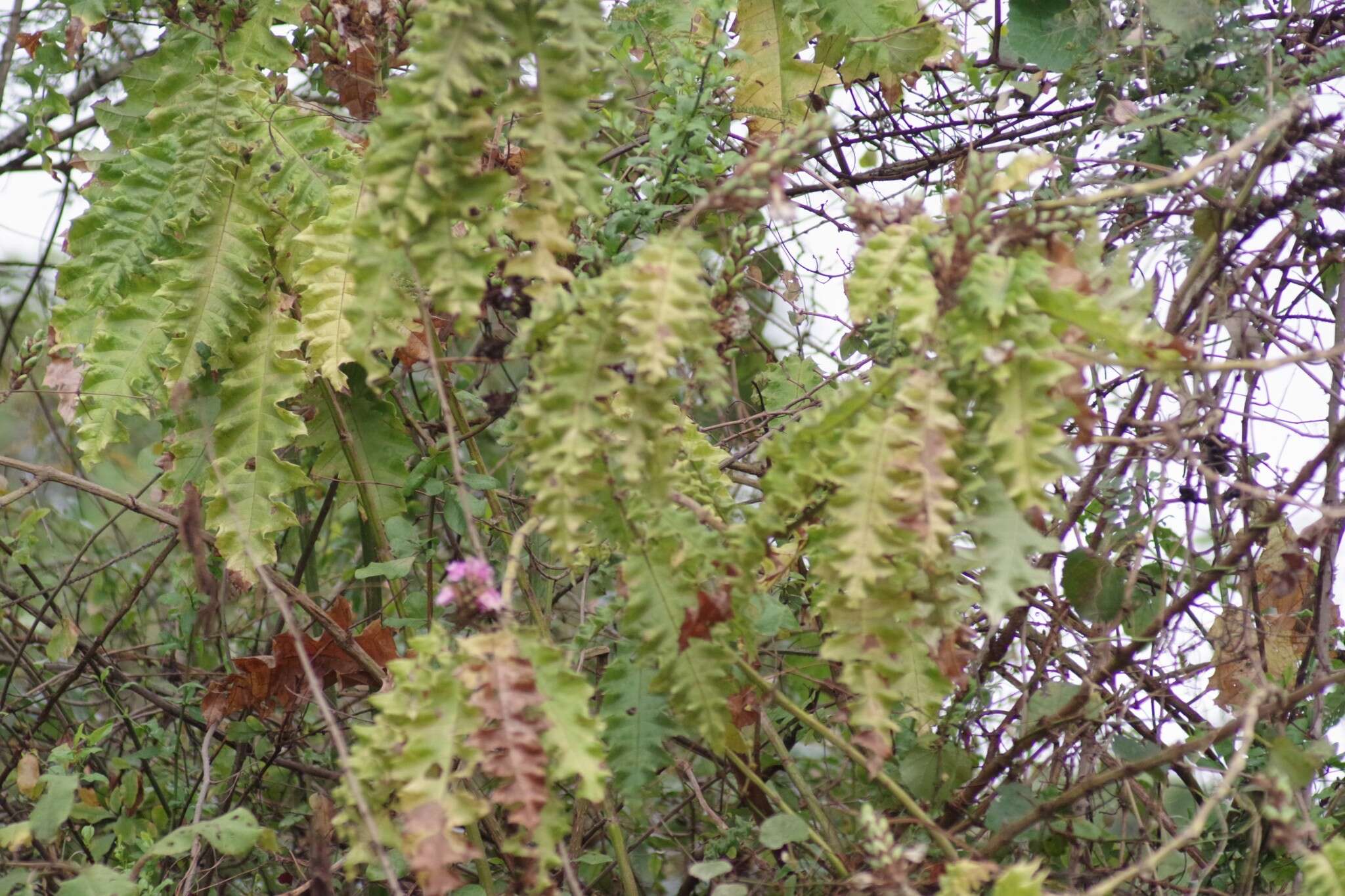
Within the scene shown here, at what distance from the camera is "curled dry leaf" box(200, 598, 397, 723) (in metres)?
1.80

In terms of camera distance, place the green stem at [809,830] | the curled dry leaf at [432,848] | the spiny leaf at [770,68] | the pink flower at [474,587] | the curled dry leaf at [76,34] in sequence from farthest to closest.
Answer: the spiny leaf at [770,68] → the curled dry leaf at [76,34] → the green stem at [809,830] → the pink flower at [474,587] → the curled dry leaf at [432,848]

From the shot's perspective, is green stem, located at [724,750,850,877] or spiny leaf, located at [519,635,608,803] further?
green stem, located at [724,750,850,877]

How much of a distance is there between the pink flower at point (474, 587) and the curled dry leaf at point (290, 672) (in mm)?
644

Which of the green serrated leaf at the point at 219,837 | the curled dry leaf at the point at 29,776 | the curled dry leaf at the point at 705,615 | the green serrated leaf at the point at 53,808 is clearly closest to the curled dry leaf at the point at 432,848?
Answer: the curled dry leaf at the point at 705,615

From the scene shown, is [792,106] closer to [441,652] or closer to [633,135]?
[633,135]

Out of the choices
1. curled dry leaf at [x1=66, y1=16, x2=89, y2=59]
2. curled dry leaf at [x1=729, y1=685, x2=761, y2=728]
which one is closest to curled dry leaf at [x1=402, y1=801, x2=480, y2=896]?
curled dry leaf at [x1=729, y1=685, x2=761, y2=728]

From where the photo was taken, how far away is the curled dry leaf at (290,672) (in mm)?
1800

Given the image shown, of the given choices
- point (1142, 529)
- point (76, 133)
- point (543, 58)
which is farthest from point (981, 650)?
point (76, 133)

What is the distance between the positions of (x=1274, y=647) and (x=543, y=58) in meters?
1.39

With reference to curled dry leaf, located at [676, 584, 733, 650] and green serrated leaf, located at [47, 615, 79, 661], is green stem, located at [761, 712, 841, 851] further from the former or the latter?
green serrated leaf, located at [47, 615, 79, 661]

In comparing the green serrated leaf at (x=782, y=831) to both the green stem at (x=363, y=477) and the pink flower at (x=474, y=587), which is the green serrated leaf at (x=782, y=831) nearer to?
the pink flower at (x=474, y=587)

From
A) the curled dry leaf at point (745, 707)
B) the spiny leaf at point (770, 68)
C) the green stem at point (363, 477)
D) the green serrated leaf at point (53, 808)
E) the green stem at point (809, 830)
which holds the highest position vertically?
the spiny leaf at point (770, 68)

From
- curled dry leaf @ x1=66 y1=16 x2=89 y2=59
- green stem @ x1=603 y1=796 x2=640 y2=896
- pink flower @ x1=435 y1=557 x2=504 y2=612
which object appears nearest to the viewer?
pink flower @ x1=435 y1=557 x2=504 y2=612

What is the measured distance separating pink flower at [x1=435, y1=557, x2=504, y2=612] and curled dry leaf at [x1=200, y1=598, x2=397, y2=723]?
0.64 metres
